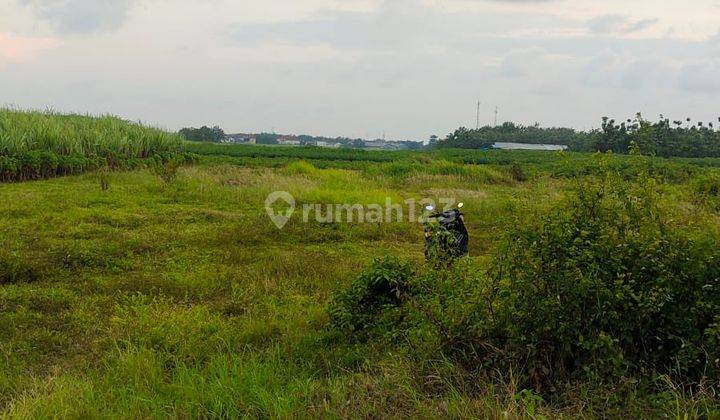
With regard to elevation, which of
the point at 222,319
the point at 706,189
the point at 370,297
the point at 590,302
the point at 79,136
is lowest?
the point at 222,319

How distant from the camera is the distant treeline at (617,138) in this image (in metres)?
4.18

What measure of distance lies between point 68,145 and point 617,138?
29.7 metres

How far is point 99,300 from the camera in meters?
5.49

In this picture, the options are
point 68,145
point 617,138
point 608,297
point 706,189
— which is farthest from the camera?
point 617,138

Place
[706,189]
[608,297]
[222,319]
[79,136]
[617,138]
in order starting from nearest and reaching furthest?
[608,297] → [706,189] → [222,319] → [79,136] → [617,138]

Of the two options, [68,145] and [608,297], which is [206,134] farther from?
[608,297]

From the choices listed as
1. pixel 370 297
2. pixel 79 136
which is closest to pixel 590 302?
pixel 370 297

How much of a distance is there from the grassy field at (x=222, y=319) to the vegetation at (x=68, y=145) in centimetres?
Result: 423

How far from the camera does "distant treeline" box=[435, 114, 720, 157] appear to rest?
13.7ft

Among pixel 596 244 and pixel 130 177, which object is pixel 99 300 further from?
pixel 130 177

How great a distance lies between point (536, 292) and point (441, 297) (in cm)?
63

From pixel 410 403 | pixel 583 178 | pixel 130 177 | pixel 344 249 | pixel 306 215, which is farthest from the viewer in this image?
pixel 130 177

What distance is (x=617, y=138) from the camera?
34.2 meters

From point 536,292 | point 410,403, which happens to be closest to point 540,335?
point 536,292
